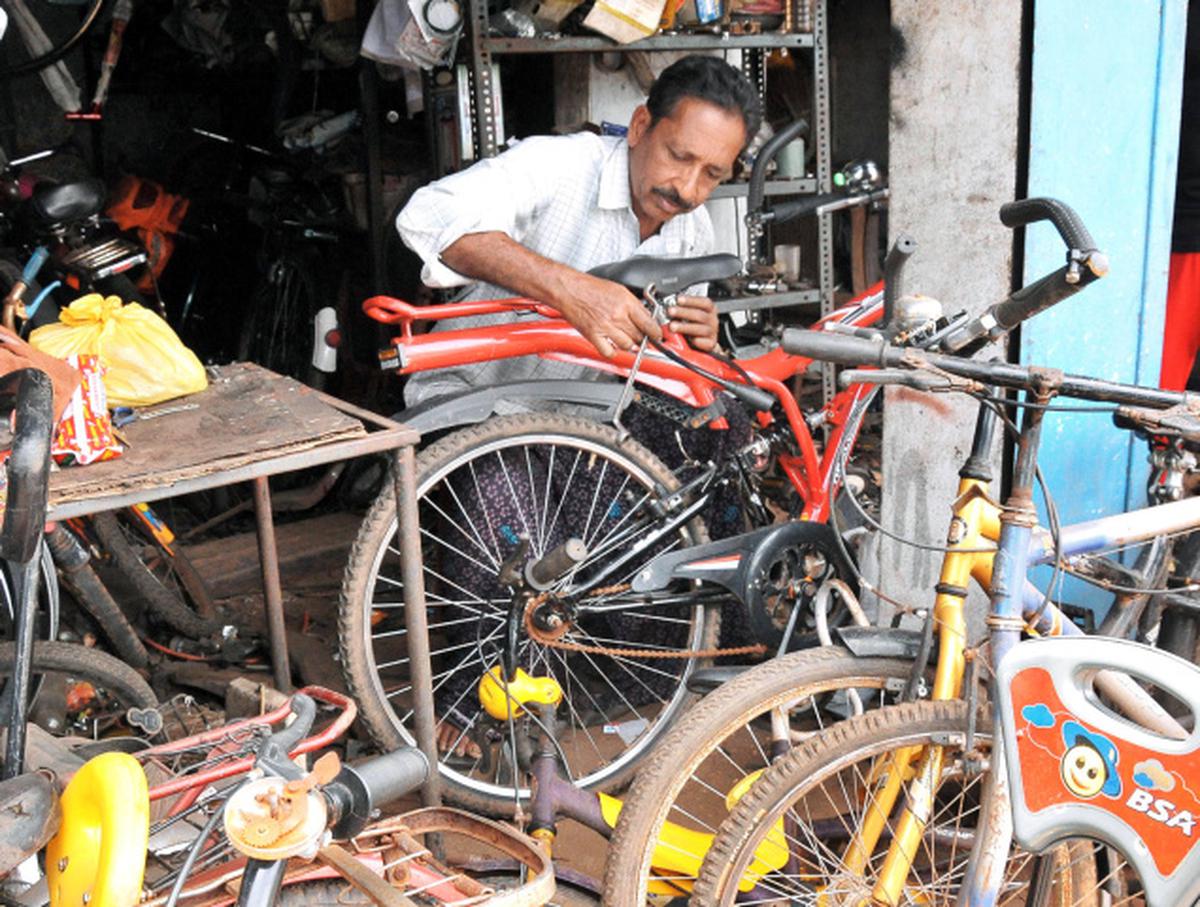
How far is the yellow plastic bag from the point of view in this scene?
2.68 metres

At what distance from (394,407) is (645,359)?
9.86 ft

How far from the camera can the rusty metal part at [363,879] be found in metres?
1.58

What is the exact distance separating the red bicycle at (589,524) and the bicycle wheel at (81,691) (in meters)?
0.54

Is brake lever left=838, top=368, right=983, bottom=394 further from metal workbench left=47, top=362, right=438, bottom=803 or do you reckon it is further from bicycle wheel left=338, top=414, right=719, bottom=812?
bicycle wheel left=338, top=414, right=719, bottom=812

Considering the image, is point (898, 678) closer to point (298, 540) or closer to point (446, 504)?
point (446, 504)

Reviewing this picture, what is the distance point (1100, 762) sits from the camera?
1542mm

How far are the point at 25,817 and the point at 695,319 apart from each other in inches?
82.9

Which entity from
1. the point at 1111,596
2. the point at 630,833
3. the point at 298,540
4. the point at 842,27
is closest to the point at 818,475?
the point at 1111,596

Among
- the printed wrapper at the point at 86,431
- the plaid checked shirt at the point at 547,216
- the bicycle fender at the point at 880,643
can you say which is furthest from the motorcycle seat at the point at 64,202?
the bicycle fender at the point at 880,643

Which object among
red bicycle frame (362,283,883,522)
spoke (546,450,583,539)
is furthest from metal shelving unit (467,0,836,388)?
spoke (546,450,583,539)

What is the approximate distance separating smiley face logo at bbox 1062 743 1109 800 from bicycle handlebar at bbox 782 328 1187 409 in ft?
2.19

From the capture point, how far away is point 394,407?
6016 mm

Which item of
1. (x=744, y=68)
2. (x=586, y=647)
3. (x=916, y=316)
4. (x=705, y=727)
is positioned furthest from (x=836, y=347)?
(x=744, y=68)

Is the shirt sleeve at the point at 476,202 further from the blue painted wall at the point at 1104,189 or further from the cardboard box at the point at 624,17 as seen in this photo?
the blue painted wall at the point at 1104,189
